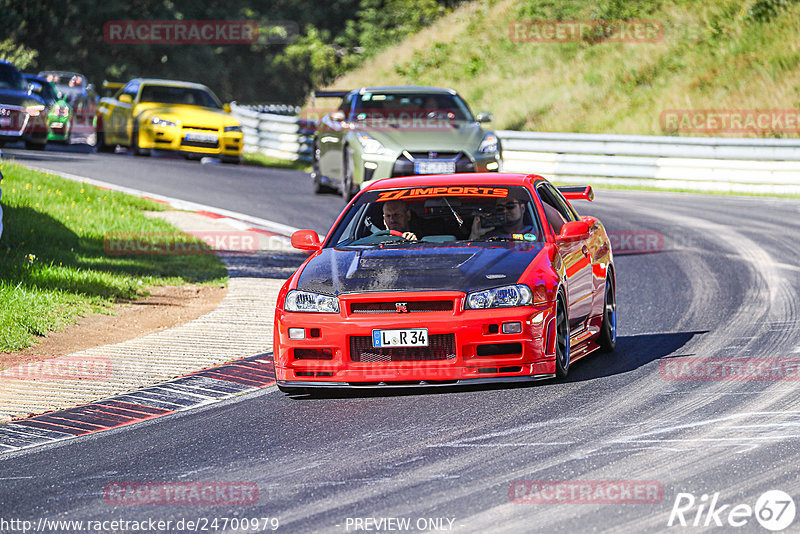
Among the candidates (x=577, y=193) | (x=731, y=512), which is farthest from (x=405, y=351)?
(x=577, y=193)

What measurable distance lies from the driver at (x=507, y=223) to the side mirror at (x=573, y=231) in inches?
10.4

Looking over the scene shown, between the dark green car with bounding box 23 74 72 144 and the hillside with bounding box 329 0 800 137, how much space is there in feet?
36.1

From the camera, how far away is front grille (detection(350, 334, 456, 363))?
26.1 ft

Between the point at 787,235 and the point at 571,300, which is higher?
the point at 571,300

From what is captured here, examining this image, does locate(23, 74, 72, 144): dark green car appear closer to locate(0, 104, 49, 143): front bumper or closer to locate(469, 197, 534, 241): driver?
locate(0, 104, 49, 143): front bumper

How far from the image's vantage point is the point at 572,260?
9.20 metres

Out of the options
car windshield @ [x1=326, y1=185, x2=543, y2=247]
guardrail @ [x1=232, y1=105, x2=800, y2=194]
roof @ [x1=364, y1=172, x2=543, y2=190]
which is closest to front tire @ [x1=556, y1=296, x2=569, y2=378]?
car windshield @ [x1=326, y1=185, x2=543, y2=247]

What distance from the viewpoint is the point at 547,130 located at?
105 feet

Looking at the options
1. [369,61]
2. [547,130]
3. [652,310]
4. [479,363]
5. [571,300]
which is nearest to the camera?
[479,363]

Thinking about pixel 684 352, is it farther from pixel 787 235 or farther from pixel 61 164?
pixel 61 164

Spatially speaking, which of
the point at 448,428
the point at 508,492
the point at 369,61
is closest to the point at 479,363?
the point at 448,428

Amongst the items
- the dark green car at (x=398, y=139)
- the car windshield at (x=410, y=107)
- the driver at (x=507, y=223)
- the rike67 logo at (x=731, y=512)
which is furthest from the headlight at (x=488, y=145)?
the rike67 logo at (x=731, y=512)

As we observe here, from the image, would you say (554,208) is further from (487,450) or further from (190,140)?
(190,140)

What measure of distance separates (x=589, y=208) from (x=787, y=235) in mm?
3950
